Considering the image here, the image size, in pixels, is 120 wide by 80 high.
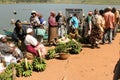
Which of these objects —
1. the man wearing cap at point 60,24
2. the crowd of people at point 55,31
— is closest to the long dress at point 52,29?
the crowd of people at point 55,31

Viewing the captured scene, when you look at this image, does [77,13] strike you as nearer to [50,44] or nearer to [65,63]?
[50,44]

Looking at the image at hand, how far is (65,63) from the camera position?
1273 cm

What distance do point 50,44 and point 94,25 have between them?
2307mm

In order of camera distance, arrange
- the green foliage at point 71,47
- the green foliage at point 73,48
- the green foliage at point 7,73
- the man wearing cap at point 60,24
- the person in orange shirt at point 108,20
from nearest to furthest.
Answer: the green foliage at point 7,73 < the green foliage at point 71,47 < the green foliage at point 73,48 < the person in orange shirt at point 108,20 < the man wearing cap at point 60,24

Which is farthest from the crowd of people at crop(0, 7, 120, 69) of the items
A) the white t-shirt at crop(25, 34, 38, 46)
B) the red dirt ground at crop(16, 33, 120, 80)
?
the red dirt ground at crop(16, 33, 120, 80)

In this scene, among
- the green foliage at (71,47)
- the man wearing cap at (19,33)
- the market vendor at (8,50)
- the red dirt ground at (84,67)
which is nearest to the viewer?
the red dirt ground at (84,67)

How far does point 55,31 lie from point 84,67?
3.86 meters

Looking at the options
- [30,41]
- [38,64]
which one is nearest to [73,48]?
[30,41]

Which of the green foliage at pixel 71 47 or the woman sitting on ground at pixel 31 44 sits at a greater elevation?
the woman sitting on ground at pixel 31 44

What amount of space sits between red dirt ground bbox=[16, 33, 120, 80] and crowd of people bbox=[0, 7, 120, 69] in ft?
2.59

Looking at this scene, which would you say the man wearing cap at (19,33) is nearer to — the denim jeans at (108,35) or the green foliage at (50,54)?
the green foliage at (50,54)

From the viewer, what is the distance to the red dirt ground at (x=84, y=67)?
36.6 ft

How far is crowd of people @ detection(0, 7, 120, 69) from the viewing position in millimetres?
12320

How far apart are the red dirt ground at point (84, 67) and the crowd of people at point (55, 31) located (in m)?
0.79
